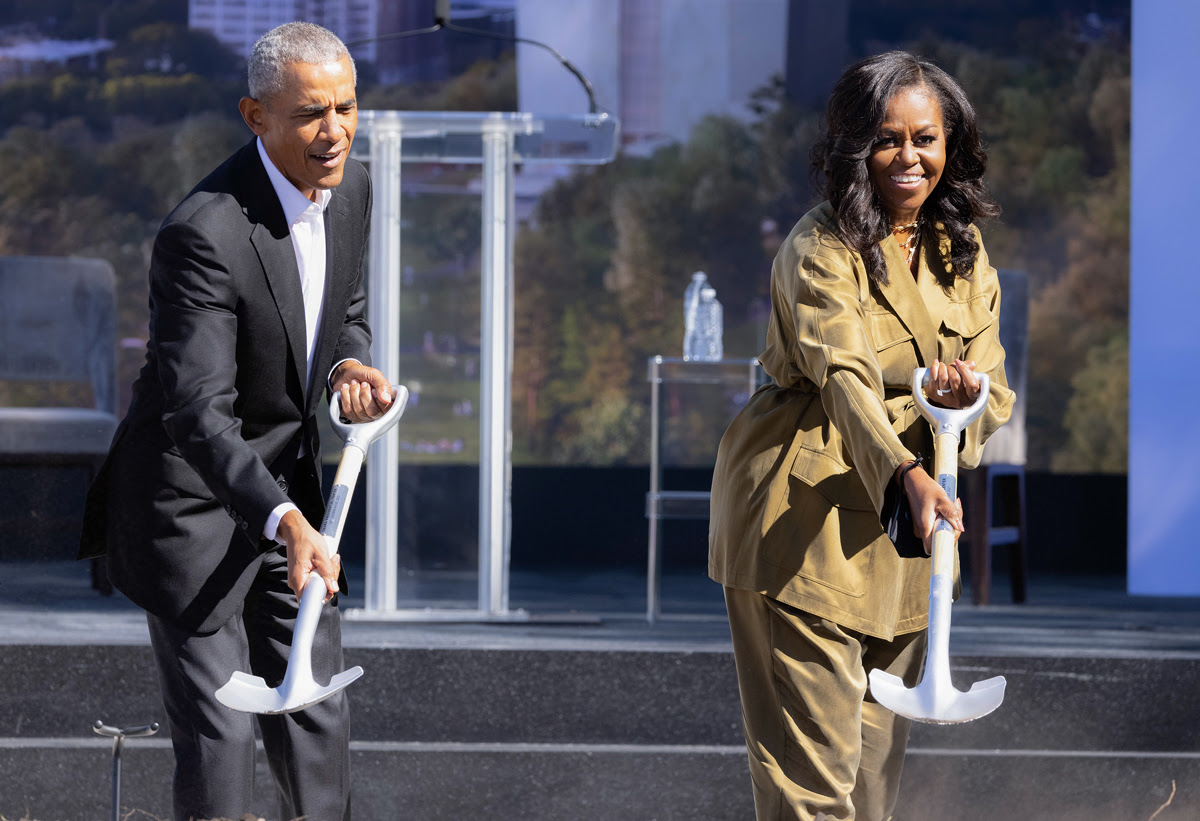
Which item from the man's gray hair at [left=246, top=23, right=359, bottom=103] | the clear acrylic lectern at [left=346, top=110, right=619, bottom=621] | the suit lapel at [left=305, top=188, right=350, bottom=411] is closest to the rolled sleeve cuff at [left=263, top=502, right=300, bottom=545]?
the suit lapel at [left=305, top=188, right=350, bottom=411]

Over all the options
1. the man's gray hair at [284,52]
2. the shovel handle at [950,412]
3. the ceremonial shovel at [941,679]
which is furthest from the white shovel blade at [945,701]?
the man's gray hair at [284,52]

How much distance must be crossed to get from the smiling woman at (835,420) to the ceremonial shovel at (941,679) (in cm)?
16

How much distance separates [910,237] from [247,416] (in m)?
0.89

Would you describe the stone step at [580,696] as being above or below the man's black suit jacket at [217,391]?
below

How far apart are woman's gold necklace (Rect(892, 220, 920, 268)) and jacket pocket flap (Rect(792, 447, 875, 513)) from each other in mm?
278

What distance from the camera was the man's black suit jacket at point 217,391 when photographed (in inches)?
63.9

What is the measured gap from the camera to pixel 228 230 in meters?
1.67

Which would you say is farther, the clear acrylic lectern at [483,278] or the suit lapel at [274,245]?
the clear acrylic lectern at [483,278]

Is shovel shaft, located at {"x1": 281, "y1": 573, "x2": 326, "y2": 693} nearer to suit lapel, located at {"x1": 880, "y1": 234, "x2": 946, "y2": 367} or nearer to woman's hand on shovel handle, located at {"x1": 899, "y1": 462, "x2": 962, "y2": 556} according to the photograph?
woman's hand on shovel handle, located at {"x1": 899, "y1": 462, "x2": 962, "y2": 556}

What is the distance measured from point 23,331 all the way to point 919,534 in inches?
143

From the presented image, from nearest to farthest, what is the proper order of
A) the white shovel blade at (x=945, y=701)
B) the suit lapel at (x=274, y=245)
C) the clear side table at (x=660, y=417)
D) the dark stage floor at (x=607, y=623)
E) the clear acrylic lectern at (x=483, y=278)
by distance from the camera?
the white shovel blade at (x=945, y=701), the suit lapel at (x=274, y=245), the dark stage floor at (x=607, y=623), the clear acrylic lectern at (x=483, y=278), the clear side table at (x=660, y=417)

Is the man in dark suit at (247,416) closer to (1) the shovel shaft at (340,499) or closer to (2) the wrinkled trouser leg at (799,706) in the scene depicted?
(1) the shovel shaft at (340,499)

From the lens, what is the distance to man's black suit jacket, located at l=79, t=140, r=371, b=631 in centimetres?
162

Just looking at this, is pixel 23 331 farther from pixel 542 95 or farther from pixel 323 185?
pixel 323 185
